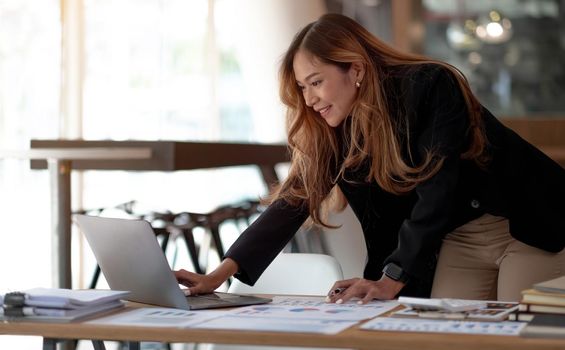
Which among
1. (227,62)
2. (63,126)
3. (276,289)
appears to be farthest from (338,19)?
(227,62)

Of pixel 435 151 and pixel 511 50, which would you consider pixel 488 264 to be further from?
pixel 511 50

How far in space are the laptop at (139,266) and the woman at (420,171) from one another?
0.13 m

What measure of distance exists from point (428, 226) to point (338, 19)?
549 mm

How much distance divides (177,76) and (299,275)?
655cm

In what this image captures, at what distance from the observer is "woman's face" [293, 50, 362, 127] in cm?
240

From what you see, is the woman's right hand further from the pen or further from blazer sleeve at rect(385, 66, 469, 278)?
blazer sleeve at rect(385, 66, 469, 278)

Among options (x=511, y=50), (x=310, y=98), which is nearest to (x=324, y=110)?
(x=310, y=98)

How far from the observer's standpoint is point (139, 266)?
2143mm

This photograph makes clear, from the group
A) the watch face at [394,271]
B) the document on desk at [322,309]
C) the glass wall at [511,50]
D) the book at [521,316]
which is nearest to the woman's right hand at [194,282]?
the document on desk at [322,309]

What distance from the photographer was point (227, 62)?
968 centimetres

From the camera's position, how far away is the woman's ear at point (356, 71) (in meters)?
2.42

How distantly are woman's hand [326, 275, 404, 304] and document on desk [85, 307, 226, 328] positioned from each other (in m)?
0.27

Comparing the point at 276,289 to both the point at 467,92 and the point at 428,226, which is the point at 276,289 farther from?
the point at 467,92

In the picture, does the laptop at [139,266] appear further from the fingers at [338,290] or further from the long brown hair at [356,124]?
the long brown hair at [356,124]
